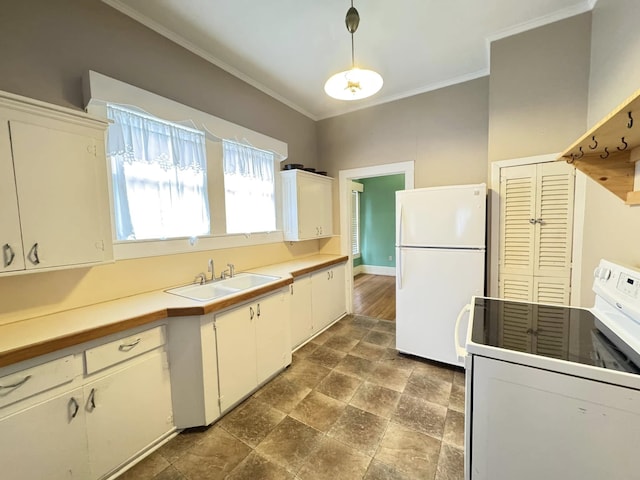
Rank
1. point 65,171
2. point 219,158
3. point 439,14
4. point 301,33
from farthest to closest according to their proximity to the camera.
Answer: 1. point 219,158
2. point 301,33
3. point 439,14
4. point 65,171

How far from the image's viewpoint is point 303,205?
3299 millimetres

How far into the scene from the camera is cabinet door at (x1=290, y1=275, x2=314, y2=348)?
2795mm

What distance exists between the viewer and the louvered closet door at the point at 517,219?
2.20 meters

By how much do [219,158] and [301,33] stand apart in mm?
1301

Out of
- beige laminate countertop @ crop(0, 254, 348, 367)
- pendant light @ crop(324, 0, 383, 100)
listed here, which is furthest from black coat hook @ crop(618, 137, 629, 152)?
beige laminate countertop @ crop(0, 254, 348, 367)

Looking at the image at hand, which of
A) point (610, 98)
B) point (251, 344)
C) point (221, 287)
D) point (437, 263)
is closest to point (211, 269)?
point (221, 287)

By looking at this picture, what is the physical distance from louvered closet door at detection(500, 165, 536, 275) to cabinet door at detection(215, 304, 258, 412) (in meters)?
2.28

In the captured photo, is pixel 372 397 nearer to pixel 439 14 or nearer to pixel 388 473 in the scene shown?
pixel 388 473

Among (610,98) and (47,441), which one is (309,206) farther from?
(47,441)

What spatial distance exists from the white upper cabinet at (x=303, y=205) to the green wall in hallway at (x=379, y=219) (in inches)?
124

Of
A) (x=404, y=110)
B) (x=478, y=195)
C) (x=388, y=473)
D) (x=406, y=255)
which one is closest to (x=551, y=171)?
(x=478, y=195)

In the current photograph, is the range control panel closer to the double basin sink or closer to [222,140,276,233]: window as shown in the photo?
the double basin sink

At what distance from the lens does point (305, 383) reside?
2285 millimetres

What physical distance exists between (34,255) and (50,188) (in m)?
0.36
